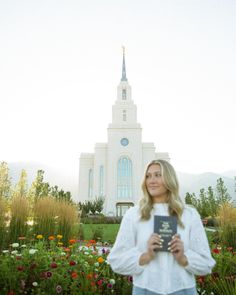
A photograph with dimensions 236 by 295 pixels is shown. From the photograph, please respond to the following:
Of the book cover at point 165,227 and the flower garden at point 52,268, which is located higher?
the book cover at point 165,227

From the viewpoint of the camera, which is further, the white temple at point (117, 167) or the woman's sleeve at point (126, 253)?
the white temple at point (117, 167)

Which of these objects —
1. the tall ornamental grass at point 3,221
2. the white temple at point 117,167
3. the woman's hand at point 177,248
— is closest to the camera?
the woman's hand at point 177,248

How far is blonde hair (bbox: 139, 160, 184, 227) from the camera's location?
1910 mm

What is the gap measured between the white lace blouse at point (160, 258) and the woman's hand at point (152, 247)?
0.13 ft

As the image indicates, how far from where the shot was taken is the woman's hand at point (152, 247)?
5.75ft

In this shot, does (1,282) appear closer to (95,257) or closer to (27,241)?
(95,257)

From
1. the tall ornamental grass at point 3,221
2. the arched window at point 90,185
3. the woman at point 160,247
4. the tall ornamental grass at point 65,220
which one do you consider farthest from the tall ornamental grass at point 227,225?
the arched window at point 90,185

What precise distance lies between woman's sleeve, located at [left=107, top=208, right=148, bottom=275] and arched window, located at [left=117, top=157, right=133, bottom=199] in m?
37.1

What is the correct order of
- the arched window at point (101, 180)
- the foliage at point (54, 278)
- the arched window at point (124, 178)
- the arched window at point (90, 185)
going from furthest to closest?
the arched window at point (90, 185) → the arched window at point (101, 180) → the arched window at point (124, 178) → the foliage at point (54, 278)

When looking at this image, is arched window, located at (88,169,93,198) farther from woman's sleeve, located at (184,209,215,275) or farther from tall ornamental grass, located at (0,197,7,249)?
woman's sleeve, located at (184,209,215,275)

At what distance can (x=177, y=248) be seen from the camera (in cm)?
174

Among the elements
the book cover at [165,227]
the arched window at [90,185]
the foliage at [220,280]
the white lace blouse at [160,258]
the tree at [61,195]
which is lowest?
the foliage at [220,280]

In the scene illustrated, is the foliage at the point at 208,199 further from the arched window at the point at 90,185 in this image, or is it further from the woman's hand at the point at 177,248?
the woman's hand at the point at 177,248

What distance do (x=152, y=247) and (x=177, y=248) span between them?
0.49ft
